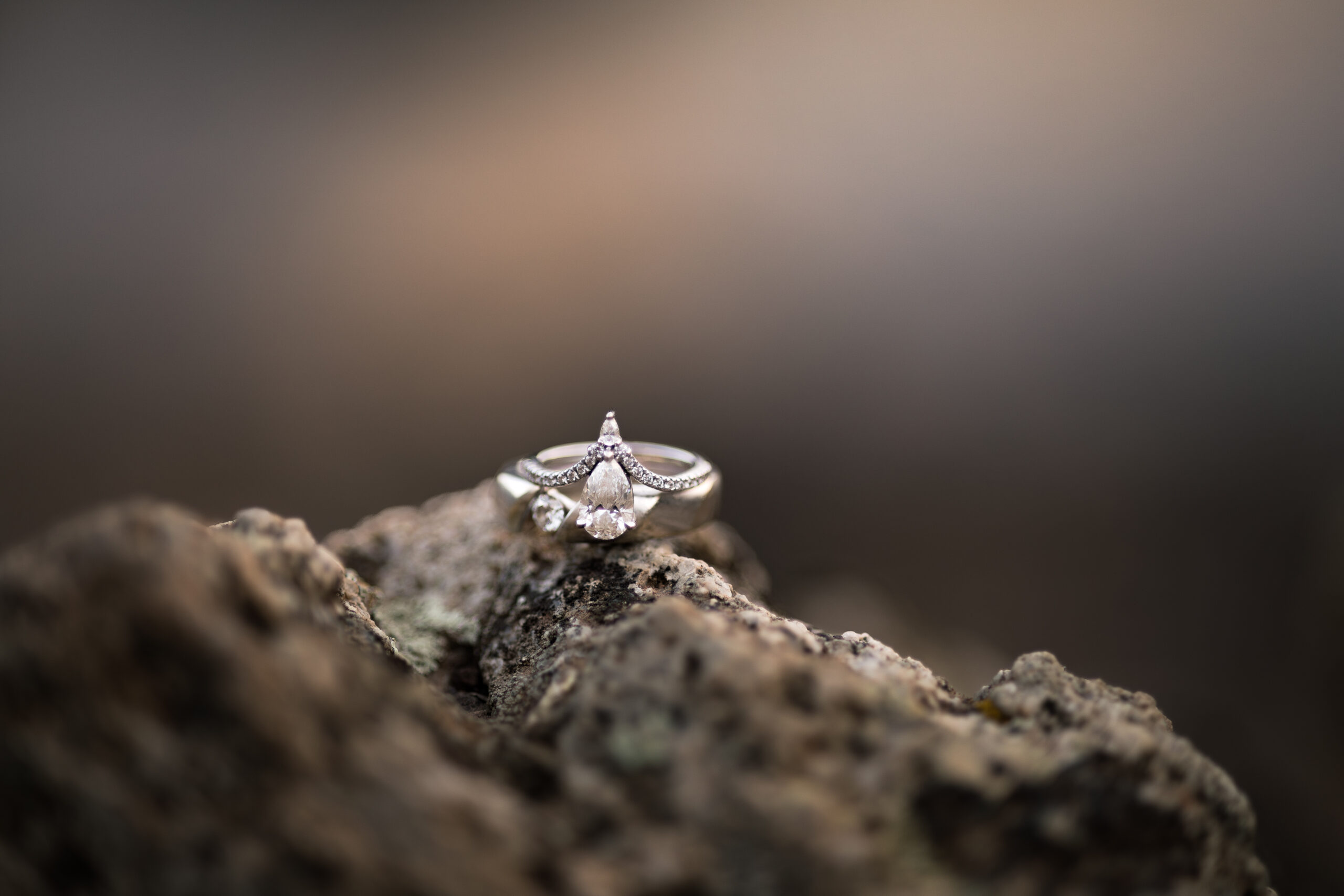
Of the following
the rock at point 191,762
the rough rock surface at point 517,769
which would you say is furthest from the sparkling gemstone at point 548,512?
the rock at point 191,762

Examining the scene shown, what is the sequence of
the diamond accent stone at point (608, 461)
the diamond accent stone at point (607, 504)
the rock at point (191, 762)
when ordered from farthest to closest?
the diamond accent stone at point (608, 461) → the diamond accent stone at point (607, 504) → the rock at point (191, 762)

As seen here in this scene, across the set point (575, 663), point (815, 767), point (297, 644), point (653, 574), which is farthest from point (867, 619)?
point (297, 644)

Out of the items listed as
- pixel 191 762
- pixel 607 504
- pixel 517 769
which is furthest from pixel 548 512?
pixel 191 762

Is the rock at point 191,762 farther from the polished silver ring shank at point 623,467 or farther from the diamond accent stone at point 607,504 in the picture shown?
the polished silver ring shank at point 623,467

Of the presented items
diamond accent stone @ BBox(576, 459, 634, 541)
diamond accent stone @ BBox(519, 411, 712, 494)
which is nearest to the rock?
diamond accent stone @ BBox(576, 459, 634, 541)

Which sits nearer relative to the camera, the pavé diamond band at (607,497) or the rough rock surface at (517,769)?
the rough rock surface at (517,769)

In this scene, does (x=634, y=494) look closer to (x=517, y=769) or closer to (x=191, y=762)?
(x=517, y=769)

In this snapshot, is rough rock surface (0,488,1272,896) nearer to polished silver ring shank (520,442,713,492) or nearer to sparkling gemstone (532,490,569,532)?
sparkling gemstone (532,490,569,532)
